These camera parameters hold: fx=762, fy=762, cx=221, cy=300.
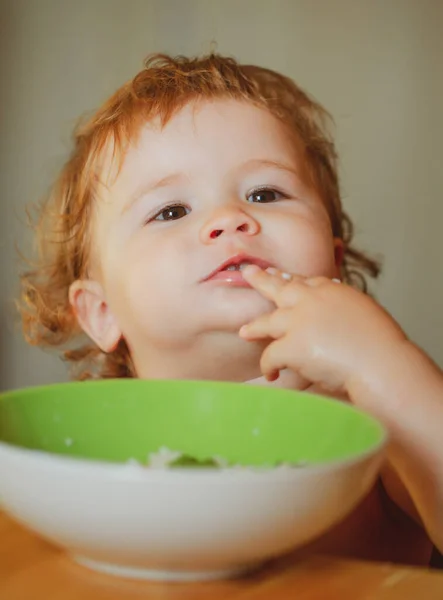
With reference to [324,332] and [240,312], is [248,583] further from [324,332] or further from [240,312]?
[240,312]

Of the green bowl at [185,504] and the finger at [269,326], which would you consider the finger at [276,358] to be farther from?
the green bowl at [185,504]

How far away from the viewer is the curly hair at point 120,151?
1.12m

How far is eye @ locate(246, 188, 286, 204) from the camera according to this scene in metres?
1.04

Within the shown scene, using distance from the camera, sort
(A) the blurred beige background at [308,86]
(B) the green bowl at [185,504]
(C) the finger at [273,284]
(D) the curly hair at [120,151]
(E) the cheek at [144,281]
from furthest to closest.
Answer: (A) the blurred beige background at [308,86], (D) the curly hair at [120,151], (E) the cheek at [144,281], (C) the finger at [273,284], (B) the green bowl at [185,504]

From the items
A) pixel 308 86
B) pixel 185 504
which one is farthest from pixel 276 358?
pixel 308 86

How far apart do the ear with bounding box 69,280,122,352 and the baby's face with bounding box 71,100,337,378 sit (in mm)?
31

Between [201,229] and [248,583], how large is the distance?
1.82 feet

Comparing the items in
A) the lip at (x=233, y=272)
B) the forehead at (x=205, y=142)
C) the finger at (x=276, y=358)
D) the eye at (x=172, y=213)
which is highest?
the forehead at (x=205, y=142)

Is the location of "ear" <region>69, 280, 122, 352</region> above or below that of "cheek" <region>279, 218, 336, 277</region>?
below

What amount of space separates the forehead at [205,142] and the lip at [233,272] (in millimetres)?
145

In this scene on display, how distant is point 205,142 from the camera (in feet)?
3.36

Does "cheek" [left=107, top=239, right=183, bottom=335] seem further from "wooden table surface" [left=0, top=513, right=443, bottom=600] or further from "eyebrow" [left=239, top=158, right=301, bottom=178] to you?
"wooden table surface" [left=0, top=513, right=443, bottom=600]

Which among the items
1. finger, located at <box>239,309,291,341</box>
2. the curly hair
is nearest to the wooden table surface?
finger, located at <box>239,309,291,341</box>

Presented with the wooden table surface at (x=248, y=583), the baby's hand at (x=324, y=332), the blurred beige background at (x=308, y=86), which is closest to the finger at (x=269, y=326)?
the baby's hand at (x=324, y=332)
